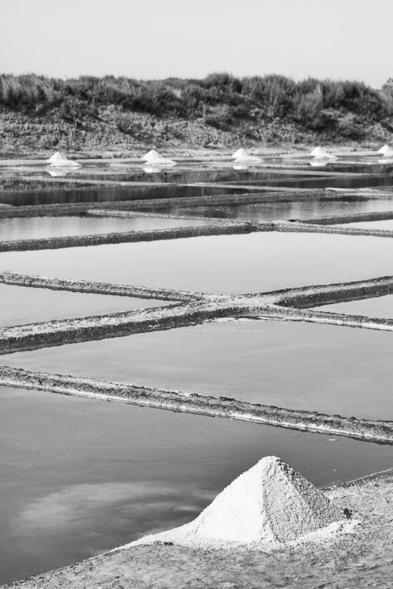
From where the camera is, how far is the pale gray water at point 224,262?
23.3 ft

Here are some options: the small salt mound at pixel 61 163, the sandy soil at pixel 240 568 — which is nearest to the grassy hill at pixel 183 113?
the small salt mound at pixel 61 163

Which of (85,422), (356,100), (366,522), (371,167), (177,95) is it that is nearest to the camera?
(366,522)

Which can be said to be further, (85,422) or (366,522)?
(85,422)

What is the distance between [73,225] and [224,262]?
2665 millimetres

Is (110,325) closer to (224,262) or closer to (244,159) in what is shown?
(224,262)

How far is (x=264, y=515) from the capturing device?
2867 mm

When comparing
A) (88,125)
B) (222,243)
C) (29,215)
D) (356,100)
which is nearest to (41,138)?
(88,125)

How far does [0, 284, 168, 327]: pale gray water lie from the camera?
5.81 metres

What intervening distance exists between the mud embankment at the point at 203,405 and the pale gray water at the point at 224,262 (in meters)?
2.37

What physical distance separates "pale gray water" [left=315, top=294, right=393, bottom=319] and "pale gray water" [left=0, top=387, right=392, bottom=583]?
86.6 inches

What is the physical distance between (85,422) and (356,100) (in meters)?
33.0

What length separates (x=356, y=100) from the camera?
3616 cm

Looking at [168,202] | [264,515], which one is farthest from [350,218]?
[264,515]

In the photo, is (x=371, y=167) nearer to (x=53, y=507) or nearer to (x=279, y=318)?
(x=279, y=318)
